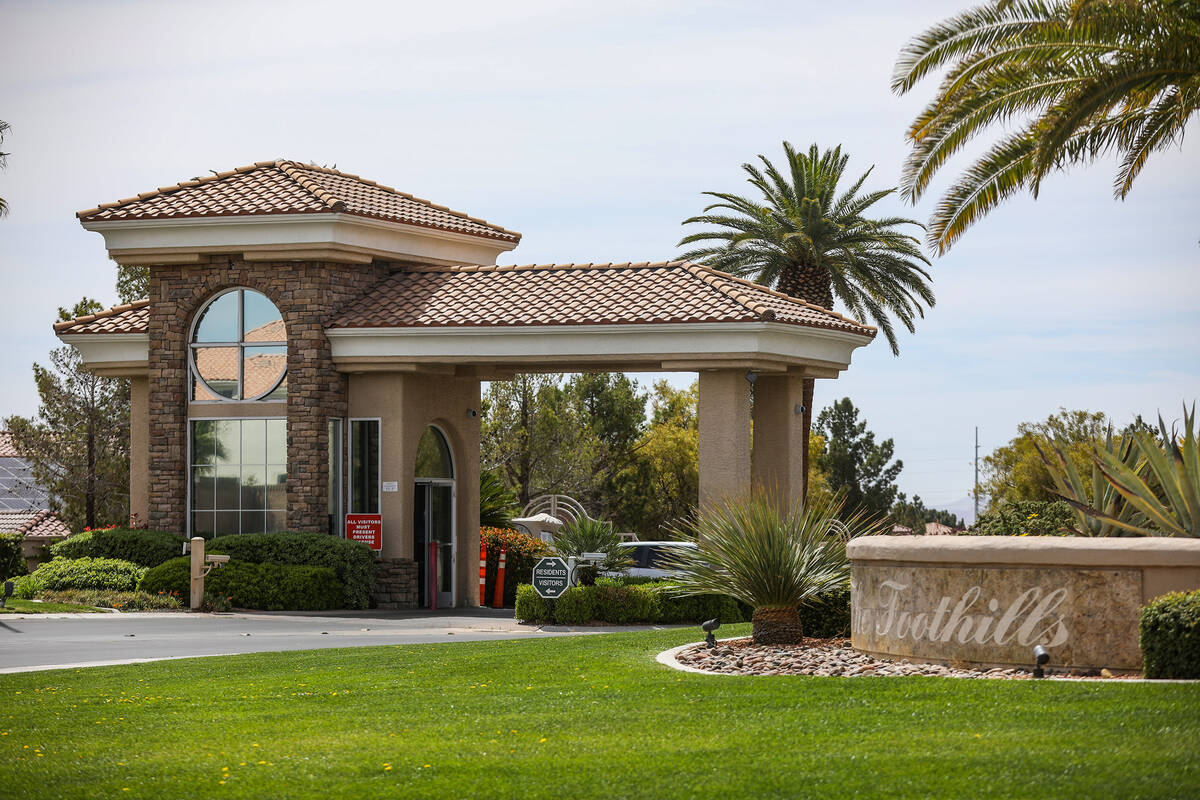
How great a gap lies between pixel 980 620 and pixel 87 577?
18.7 metres

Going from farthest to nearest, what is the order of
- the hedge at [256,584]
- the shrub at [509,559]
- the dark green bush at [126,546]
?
1. the shrub at [509,559]
2. the dark green bush at [126,546]
3. the hedge at [256,584]

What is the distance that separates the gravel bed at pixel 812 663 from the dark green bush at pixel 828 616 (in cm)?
37

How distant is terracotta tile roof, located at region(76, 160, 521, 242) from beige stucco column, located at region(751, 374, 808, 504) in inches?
286

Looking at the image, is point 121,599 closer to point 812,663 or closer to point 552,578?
point 552,578

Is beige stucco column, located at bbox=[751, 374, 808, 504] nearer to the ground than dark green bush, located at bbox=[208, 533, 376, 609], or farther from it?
farther from it

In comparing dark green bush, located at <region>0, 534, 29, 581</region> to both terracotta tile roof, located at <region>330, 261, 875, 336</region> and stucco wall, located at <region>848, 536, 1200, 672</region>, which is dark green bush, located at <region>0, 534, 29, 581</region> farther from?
stucco wall, located at <region>848, 536, 1200, 672</region>

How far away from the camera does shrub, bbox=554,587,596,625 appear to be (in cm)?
2241

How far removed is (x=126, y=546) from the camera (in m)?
27.0

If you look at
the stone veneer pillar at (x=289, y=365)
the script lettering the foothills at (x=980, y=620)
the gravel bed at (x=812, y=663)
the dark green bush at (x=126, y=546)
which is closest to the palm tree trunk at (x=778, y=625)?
the gravel bed at (x=812, y=663)

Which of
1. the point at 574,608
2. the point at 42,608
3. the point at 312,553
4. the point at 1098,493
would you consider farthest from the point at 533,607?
the point at 1098,493

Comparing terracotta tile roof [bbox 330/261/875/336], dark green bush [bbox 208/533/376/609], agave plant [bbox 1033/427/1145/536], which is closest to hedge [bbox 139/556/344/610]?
dark green bush [bbox 208/533/376/609]

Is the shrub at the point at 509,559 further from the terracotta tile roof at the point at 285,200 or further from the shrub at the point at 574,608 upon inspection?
the shrub at the point at 574,608

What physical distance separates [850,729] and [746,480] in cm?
1527

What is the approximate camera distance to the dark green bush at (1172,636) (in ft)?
35.0
